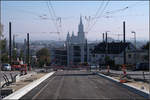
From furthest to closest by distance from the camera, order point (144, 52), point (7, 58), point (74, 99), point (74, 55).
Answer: point (74, 55)
point (144, 52)
point (7, 58)
point (74, 99)

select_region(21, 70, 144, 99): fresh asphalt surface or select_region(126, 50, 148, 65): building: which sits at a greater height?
select_region(126, 50, 148, 65): building

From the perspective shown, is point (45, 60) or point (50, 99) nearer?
point (50, 99)

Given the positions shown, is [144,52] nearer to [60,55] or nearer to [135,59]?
[135,59]

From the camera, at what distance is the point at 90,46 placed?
157250mm

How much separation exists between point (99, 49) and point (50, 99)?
11391cm

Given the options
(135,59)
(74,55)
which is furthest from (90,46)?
(135,59)

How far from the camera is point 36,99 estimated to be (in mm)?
17141

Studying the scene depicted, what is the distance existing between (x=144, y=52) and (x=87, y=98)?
74.2 m

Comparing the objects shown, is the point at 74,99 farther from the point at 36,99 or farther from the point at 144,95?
the point at 144,95

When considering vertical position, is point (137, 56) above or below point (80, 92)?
above

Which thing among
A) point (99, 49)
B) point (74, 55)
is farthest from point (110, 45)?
point (74, 55)

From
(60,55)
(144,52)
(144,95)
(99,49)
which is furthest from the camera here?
(60,55)

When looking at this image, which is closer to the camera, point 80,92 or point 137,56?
point 80,92

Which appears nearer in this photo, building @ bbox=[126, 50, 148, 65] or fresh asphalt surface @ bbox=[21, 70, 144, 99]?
fresh asphalt surface @ bbox=[21, 70, 144, 99]
